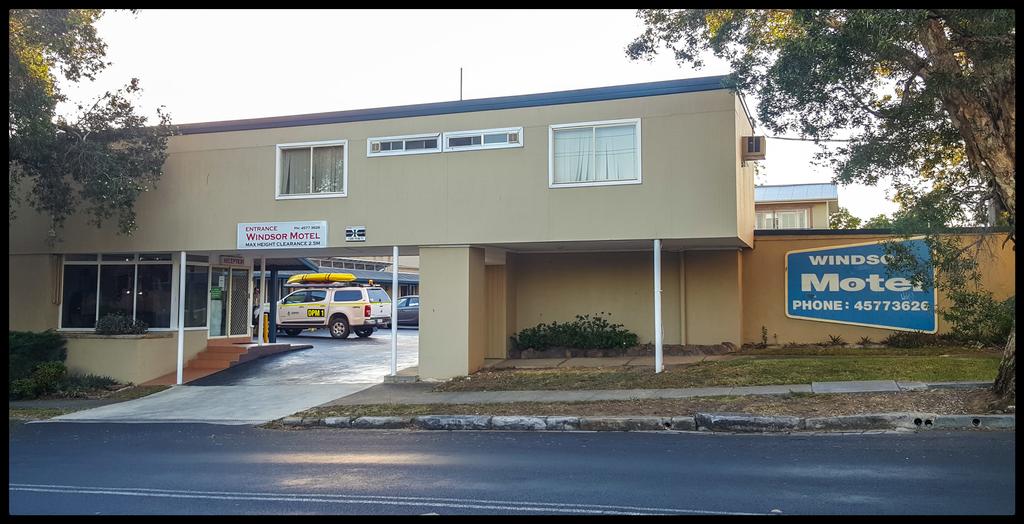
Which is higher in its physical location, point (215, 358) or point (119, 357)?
point (119, 357)

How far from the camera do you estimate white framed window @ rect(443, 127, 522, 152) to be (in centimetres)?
1549

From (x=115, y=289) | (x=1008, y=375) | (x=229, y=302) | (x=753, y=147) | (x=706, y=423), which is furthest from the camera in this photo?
(x=229, y=302)

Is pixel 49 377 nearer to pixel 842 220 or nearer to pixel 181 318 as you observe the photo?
pixel 181 318

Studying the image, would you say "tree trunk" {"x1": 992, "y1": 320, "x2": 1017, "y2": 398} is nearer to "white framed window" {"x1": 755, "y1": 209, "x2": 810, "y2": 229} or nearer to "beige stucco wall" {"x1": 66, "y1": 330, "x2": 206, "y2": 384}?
"beige stucco wall" {"x1": 66, "y1": 330, "x2": 206, "y2": 384}

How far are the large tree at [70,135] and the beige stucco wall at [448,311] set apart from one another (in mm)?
6258

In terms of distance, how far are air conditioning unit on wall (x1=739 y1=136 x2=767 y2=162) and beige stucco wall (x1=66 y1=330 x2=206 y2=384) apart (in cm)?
1300

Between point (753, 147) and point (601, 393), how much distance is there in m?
5.80

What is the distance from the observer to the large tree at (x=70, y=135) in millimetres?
14367

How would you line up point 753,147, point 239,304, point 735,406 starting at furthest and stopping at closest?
point 239,304
point 753,147
point 735,406

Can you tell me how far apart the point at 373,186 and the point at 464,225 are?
213cm

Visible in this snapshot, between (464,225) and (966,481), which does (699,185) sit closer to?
(464,225)

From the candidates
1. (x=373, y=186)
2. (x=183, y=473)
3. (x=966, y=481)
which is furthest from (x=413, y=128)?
(x=966, y=481)

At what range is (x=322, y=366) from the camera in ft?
63.1

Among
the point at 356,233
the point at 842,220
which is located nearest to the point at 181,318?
the point at 356,233
